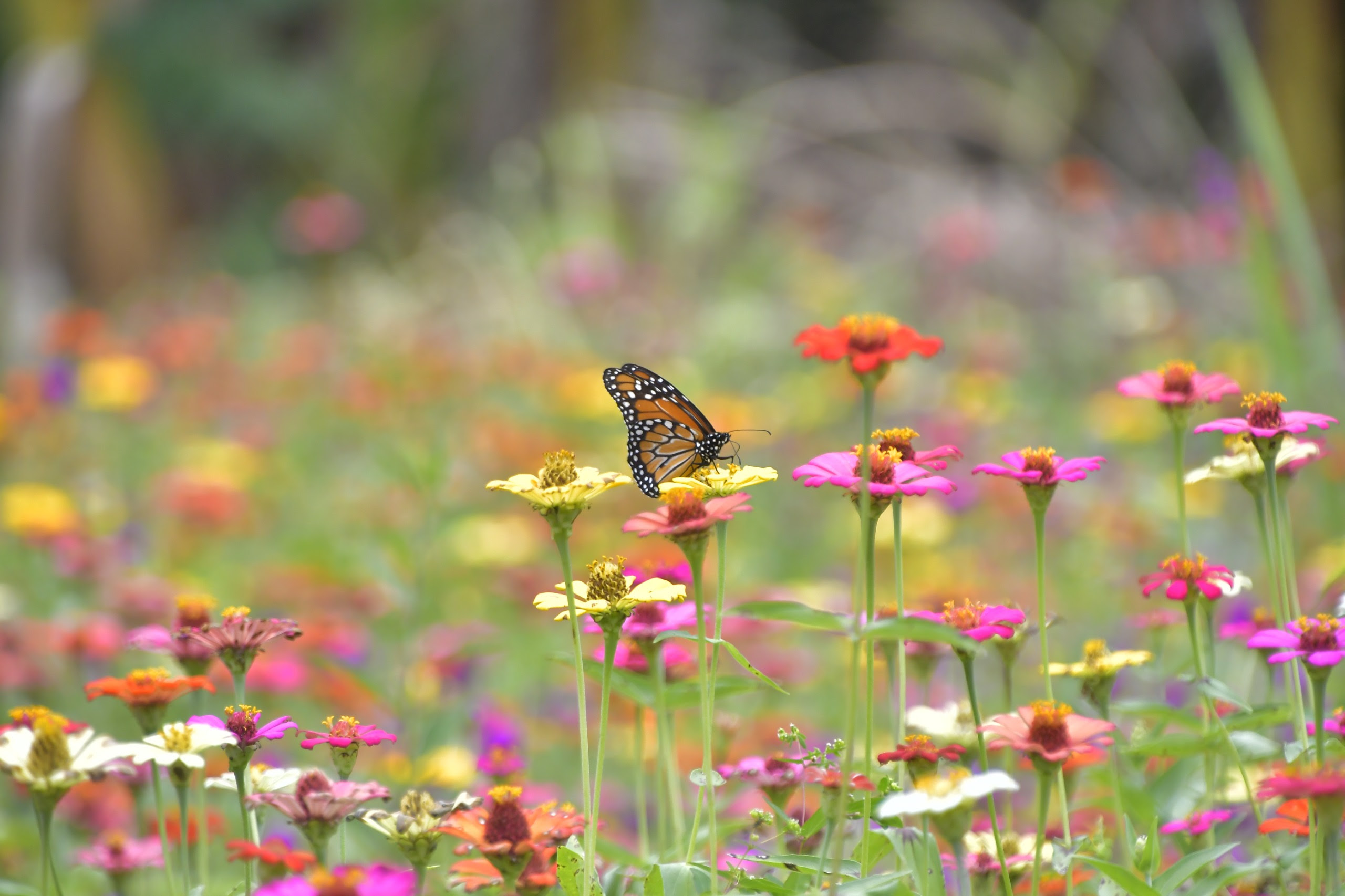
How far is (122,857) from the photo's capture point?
1.20 m

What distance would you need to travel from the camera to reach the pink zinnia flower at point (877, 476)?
3.17 ft

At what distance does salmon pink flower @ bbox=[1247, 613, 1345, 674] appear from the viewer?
38.1 inches

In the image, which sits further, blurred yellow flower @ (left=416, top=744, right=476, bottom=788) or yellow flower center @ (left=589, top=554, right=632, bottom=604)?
blurred yellow flower @ (left=416, top=744, right=476, bottom=788)

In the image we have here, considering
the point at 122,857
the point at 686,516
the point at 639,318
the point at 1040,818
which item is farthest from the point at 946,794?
the point at 639,318

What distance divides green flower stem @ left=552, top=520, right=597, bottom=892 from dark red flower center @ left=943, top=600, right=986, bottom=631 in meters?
0.31

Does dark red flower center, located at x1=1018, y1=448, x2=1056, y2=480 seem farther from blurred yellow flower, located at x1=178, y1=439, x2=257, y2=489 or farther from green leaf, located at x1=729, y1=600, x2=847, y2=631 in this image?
blurred yellow flower, located at x1=178, y1=439, x2=257, y2=489

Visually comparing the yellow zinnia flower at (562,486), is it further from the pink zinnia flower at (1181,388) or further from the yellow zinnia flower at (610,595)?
the pink zinnia flower at (1181,388)

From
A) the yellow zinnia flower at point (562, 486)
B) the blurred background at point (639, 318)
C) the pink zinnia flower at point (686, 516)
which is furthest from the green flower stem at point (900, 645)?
the blurred background at point (639, 318)

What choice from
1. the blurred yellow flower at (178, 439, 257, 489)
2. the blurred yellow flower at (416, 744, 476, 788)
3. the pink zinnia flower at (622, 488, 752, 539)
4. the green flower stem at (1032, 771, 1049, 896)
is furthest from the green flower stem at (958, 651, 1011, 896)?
the blurred yellow flower at (178, 439, 257, 489)

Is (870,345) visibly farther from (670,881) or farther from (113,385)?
(113,385)

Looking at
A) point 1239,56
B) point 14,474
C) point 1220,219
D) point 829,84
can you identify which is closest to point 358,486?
point 14,474

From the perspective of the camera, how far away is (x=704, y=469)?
48.0 inches

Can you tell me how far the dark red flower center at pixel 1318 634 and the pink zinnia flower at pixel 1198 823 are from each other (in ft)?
0.60

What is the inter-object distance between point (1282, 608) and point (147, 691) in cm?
105
